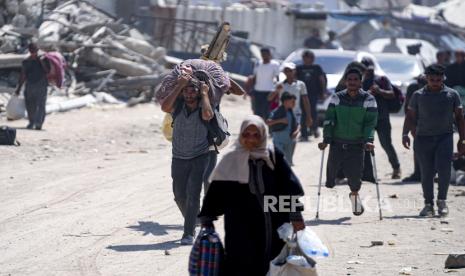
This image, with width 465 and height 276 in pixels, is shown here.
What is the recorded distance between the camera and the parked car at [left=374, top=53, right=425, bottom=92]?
27.6m

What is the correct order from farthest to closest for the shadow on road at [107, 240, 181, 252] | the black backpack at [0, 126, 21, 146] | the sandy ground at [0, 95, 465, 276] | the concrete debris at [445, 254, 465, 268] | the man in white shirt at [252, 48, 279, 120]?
1. the man in white shirt at [252, 48, 279, 120]
2. the black backpack at [0, 126, 21, 146]
3. the shadow on road at [107, 240, 181, 252]
4. the sandy ground at [0, 95, 465, 276]
5. the concrete debris at [445, 254, 465, 268]

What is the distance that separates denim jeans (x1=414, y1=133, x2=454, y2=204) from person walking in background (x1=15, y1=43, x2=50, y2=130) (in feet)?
35.6

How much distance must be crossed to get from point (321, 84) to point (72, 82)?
824 cm

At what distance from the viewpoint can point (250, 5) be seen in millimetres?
44594

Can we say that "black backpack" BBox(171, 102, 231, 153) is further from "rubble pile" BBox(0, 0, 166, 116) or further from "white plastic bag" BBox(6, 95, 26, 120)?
"rubble pile" BBox(0, 0, 166, 116)

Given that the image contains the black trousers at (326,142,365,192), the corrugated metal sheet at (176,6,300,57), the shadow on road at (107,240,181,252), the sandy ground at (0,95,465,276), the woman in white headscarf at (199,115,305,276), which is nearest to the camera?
the woman in white headscarf at (199,115,305,276)

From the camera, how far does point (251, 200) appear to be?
756 centimetres

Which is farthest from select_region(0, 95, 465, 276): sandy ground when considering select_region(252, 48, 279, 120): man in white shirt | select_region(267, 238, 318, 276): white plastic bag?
select_region(267, 238, 318, 276): white plastic bag

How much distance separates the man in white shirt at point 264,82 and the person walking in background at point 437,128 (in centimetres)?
939

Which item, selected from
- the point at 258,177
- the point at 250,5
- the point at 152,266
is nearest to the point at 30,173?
the point at 152,266

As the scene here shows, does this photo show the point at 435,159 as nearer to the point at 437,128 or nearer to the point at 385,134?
the point at 437,128

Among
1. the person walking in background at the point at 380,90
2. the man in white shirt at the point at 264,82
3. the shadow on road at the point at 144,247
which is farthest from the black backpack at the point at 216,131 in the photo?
the man in white shirt at the point at 264,82

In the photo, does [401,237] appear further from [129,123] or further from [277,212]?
[129,123]

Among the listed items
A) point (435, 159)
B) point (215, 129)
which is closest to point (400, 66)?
point (435, 159)
